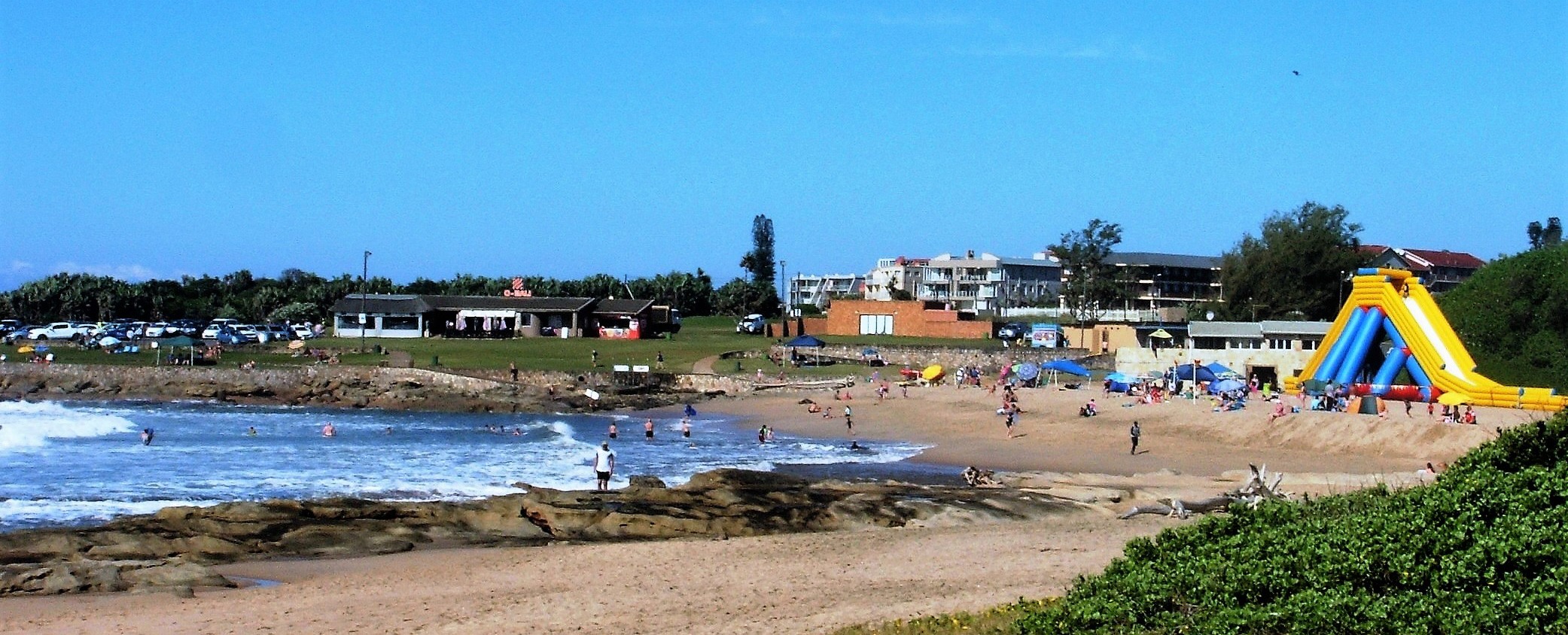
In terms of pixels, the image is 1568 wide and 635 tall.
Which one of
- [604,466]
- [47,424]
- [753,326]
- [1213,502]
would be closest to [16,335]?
[47,424]

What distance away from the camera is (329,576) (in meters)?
17.9

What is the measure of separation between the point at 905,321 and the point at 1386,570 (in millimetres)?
71366

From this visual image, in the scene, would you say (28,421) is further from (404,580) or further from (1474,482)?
(1474,482)

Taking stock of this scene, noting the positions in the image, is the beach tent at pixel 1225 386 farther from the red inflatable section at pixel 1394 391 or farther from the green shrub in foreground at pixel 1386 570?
the green shrub in foreground at pixel 1386 570

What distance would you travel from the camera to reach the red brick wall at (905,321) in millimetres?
80188

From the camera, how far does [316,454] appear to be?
34625 millimetres

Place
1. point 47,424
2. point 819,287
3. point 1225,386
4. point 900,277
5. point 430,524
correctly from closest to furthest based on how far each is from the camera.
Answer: point 430,524 → point 47,424 → point 1225,386 → point 900,277 → point 819,287

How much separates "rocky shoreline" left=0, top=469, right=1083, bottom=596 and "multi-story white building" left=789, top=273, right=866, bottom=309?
119m

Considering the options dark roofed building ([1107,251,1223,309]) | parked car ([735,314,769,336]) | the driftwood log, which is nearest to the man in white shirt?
the driftwood log

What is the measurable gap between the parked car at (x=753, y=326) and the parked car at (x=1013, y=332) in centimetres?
1466

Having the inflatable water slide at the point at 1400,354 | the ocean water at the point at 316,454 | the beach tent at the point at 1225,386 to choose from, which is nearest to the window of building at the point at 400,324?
the ocean water at the point at 316,454

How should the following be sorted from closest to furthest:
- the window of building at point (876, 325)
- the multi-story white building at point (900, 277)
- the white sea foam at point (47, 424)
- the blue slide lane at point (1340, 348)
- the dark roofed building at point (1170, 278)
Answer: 1. the white sea foam at point (47, 424)
2. the blue slide lane at point (1340, 348)
3. the window of building at point (876, 325)
4. the dark roofed building at point (1170, 278)
5. the multi-story white building at point (900, 277)

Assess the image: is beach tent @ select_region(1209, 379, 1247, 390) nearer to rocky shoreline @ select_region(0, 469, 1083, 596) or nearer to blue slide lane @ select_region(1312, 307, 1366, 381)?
blue slide lane @ select_region(1312, 307, 1366, 381)

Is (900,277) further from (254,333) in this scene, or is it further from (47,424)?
(47,424)
